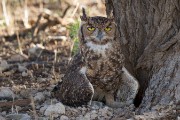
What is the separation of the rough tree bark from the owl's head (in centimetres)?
38

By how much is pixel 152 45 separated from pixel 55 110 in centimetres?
124

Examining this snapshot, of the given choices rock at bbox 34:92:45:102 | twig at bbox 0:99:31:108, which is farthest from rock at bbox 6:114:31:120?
rock at bbox 34:92:45:102

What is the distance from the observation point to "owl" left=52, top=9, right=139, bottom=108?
519 cm

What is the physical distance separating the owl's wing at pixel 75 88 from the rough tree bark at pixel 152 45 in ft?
1.89

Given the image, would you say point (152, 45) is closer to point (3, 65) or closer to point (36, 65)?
point (36, 65)

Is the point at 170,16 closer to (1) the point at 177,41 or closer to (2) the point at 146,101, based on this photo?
(1) the point at 177,41

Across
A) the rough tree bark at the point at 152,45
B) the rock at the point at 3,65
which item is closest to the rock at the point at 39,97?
the rough tree bark at the point at 152,45

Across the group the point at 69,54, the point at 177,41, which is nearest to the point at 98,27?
the point at 177,41

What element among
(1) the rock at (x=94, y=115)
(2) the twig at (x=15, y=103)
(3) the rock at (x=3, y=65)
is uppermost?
(1) the rock at (x=94, y=115)

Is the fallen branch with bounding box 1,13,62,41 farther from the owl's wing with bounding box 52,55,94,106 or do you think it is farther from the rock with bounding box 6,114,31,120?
the rock with bounding box 6,114,31,120

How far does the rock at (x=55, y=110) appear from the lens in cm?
493

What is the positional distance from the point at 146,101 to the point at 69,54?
3301 mm

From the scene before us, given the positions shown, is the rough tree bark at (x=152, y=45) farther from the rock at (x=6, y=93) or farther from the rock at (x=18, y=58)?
the rock at (x=18, y=58)

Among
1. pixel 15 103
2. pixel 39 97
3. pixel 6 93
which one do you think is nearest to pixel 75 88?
pixel 39 97
